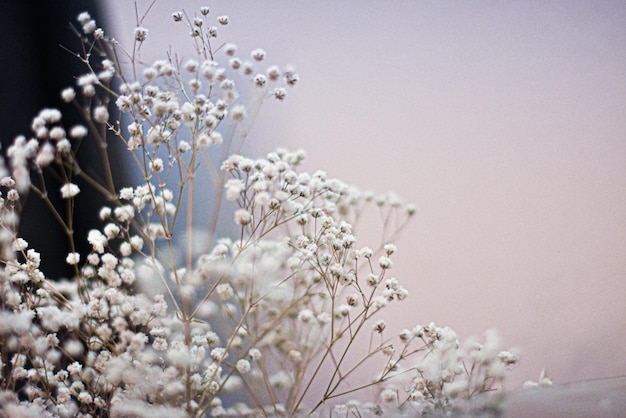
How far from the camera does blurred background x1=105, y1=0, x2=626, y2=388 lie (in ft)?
4.49

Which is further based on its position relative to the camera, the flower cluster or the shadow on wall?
the shadow on wall

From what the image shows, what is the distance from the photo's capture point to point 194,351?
1.11 metres

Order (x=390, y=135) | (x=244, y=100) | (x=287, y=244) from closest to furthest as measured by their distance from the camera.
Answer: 1. (x=287, y=244)
2. (x=390, y=135)
3. (x=244, y=100)

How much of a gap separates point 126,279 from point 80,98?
87cm

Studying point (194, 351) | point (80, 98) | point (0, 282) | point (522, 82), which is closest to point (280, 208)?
point (194, 351)

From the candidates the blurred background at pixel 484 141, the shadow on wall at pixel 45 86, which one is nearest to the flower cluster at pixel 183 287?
the blurred background at pixel 484 141

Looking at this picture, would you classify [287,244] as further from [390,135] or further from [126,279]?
[390,135]

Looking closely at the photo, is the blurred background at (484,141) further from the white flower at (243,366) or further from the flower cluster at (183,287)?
the white flower at (243,366)

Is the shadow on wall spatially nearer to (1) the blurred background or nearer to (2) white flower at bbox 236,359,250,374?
(1) the blurred background

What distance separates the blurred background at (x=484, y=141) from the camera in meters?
1.37

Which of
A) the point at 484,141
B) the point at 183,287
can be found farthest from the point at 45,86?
the point at 484,141


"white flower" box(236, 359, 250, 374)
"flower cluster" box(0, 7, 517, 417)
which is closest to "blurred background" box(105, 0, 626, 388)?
"flower cluster" box(0, 7, 517, 417)

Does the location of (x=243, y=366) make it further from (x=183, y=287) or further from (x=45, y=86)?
(x=45, y=86)

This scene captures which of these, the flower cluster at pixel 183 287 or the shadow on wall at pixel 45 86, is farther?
the shadow on wall at pixel 45 86
